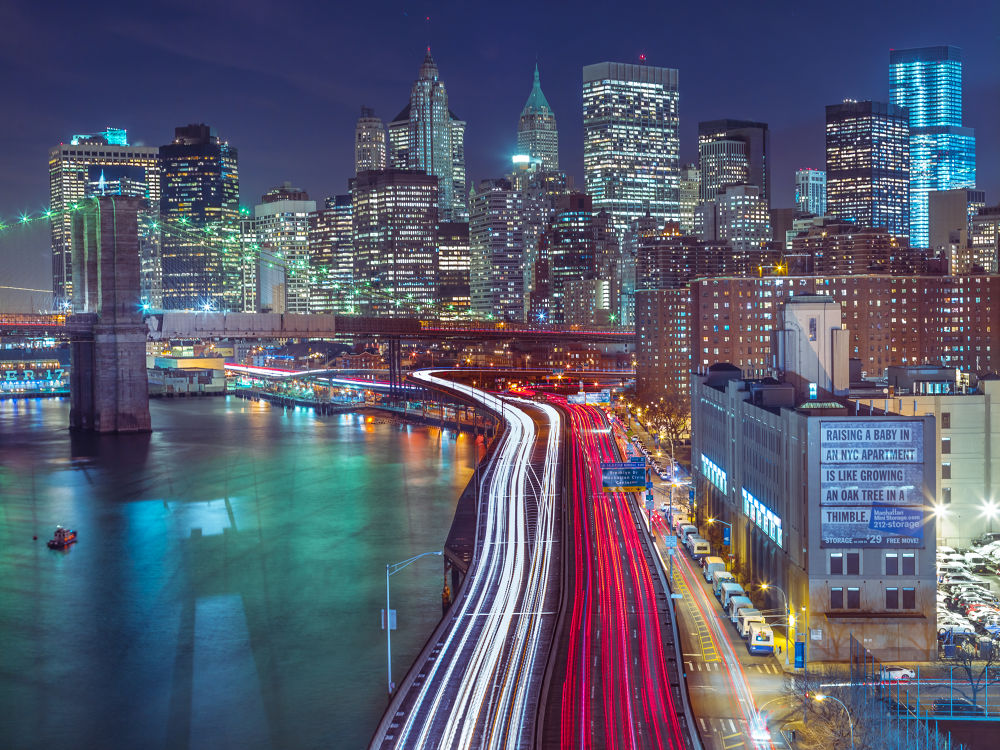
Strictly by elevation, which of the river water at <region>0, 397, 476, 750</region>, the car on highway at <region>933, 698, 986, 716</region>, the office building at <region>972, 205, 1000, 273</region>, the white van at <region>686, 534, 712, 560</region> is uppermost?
the office building at <region>972, 205, 1000, 273</region>

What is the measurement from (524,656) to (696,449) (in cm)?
2034

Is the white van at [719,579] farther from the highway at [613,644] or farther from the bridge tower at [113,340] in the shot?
the bridge tower at [113,340]

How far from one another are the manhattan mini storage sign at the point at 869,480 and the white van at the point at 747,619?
2.40 metres

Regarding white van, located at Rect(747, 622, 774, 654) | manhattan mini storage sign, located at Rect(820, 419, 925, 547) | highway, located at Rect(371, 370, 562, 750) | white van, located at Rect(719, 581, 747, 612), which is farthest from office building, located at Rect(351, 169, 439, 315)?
white van, located at Rect(747, 622, 774, 654)

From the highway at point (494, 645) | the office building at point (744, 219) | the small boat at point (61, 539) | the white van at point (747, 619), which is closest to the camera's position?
the highway at point (494, 645)

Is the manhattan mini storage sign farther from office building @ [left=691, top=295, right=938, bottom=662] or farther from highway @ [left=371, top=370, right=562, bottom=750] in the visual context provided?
highway @ [left=371, top=370, right=562, bottom=750]

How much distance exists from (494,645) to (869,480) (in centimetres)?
931

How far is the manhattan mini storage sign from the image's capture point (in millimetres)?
25609

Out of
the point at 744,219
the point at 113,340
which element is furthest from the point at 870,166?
the point at 113,340

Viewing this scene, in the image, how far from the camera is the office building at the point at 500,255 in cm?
18838

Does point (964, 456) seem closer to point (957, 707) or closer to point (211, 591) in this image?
point (957, 707)

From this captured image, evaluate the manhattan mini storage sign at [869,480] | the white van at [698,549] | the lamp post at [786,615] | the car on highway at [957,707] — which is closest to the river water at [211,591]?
the white van at [698,549]

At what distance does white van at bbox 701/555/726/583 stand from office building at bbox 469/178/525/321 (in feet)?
507

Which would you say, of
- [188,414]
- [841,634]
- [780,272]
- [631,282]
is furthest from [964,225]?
[841,634]
